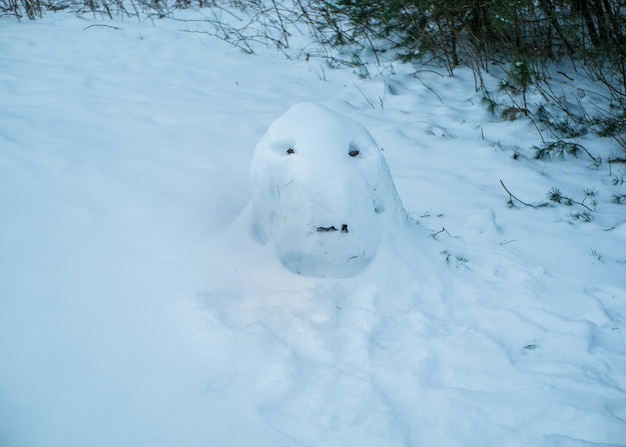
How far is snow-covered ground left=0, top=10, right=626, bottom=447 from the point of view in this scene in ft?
6.55

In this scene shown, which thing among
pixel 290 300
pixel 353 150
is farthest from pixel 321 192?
pixel 290 300

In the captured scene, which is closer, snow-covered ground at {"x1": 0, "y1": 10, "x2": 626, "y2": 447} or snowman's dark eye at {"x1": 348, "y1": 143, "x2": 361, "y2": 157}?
snow-covered ground at {"x1": 0, "y1": 10, "x2": 626, "y2": 447}

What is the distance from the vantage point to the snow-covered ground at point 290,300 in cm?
200

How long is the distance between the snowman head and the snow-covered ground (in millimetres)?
14

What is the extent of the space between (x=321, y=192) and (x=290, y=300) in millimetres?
527

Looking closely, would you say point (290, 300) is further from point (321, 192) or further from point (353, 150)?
point (353, 150)

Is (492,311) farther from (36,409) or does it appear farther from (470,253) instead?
(36,409)

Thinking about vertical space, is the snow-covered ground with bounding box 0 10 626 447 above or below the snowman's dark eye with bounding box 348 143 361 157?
below

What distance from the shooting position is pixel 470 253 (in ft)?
10.0

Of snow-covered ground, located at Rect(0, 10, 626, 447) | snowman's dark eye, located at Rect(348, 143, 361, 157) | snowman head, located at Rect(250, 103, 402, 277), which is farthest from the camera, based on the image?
snowman's dark eye, located at Rect(348, 143, 361, 157)

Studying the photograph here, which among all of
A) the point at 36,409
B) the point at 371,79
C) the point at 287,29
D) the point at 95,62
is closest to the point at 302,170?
the point at 36,409

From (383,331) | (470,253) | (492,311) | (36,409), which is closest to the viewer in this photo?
(36,409)

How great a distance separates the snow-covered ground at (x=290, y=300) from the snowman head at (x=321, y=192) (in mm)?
14

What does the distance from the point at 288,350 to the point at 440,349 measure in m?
0.68
